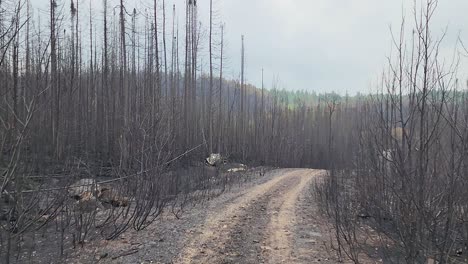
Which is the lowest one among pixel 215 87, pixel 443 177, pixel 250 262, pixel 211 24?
pixel 250 262

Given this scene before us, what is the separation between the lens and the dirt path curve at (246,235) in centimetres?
631

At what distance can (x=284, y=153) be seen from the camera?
1363 inches

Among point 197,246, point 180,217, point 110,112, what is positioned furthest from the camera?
point 110,112

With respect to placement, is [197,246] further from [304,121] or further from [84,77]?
[304,121]

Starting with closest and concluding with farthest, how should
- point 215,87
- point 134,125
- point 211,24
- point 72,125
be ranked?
point 134,125 < point 72,125 < point 211,24 < point 215,87

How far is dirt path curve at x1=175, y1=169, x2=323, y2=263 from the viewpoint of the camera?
248 inches

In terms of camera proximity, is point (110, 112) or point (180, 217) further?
point (110, 112)

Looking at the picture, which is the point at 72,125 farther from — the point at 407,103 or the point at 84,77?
the point at 407,103

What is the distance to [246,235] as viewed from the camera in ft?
25.0

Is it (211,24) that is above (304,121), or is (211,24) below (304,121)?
above

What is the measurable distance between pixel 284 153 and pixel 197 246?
2835 cm

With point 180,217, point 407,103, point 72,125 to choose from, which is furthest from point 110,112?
point 407,103

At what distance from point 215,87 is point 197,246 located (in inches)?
895

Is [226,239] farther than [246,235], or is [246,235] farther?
[246,235]
